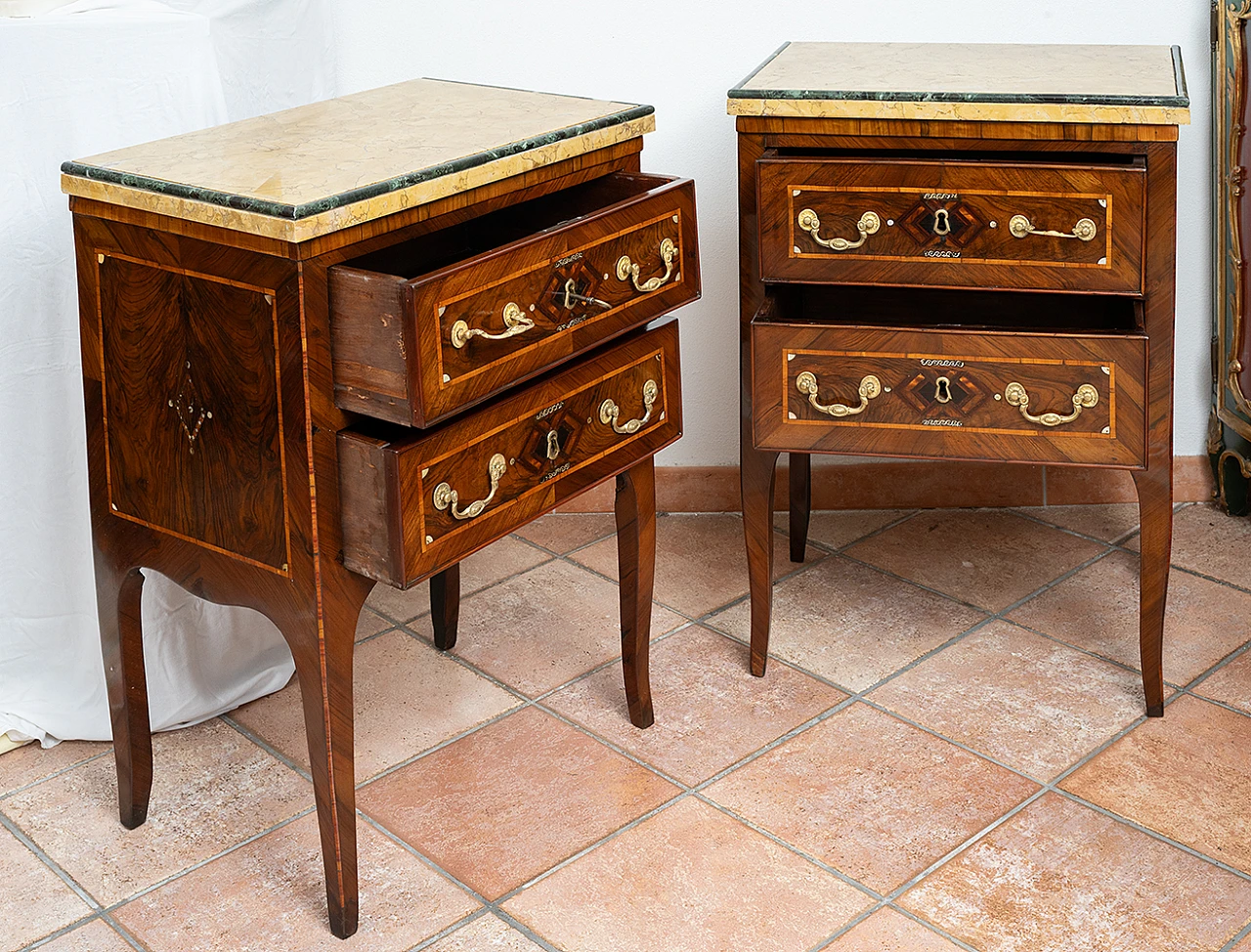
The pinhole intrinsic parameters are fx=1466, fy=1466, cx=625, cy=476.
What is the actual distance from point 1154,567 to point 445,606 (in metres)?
0.99

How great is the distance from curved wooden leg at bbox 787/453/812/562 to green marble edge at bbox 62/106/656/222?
955mm

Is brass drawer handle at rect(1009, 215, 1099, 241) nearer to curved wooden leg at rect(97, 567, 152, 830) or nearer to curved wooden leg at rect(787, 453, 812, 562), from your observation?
curved wooden leg at rect(787, 453, 812, 562)

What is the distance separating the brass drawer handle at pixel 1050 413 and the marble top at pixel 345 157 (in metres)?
0.55

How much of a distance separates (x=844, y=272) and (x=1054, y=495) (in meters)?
0.96

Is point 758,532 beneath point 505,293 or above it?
beneath

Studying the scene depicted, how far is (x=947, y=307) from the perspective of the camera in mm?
2145

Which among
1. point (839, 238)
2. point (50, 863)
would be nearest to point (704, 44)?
point (839, 238)

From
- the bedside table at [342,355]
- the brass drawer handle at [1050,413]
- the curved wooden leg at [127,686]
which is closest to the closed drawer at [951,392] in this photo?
the brass drawer handle at [1050,413]

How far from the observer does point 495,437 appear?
1513 mm

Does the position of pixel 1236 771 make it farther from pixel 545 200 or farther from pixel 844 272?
pixel 545 200

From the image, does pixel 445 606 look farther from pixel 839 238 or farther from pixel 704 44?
pixel 704 44

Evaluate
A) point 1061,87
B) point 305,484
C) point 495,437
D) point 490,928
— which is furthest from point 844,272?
point 490,928

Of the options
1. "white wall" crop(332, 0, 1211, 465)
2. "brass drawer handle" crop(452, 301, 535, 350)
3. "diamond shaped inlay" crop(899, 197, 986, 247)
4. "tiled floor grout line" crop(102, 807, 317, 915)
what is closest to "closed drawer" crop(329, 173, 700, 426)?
"brass drawer handle" crop(452, 301, 535, 350)

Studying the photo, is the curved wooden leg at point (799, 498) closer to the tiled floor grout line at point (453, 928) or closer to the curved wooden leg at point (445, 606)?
the curved wooden leg at point (445, 606)
